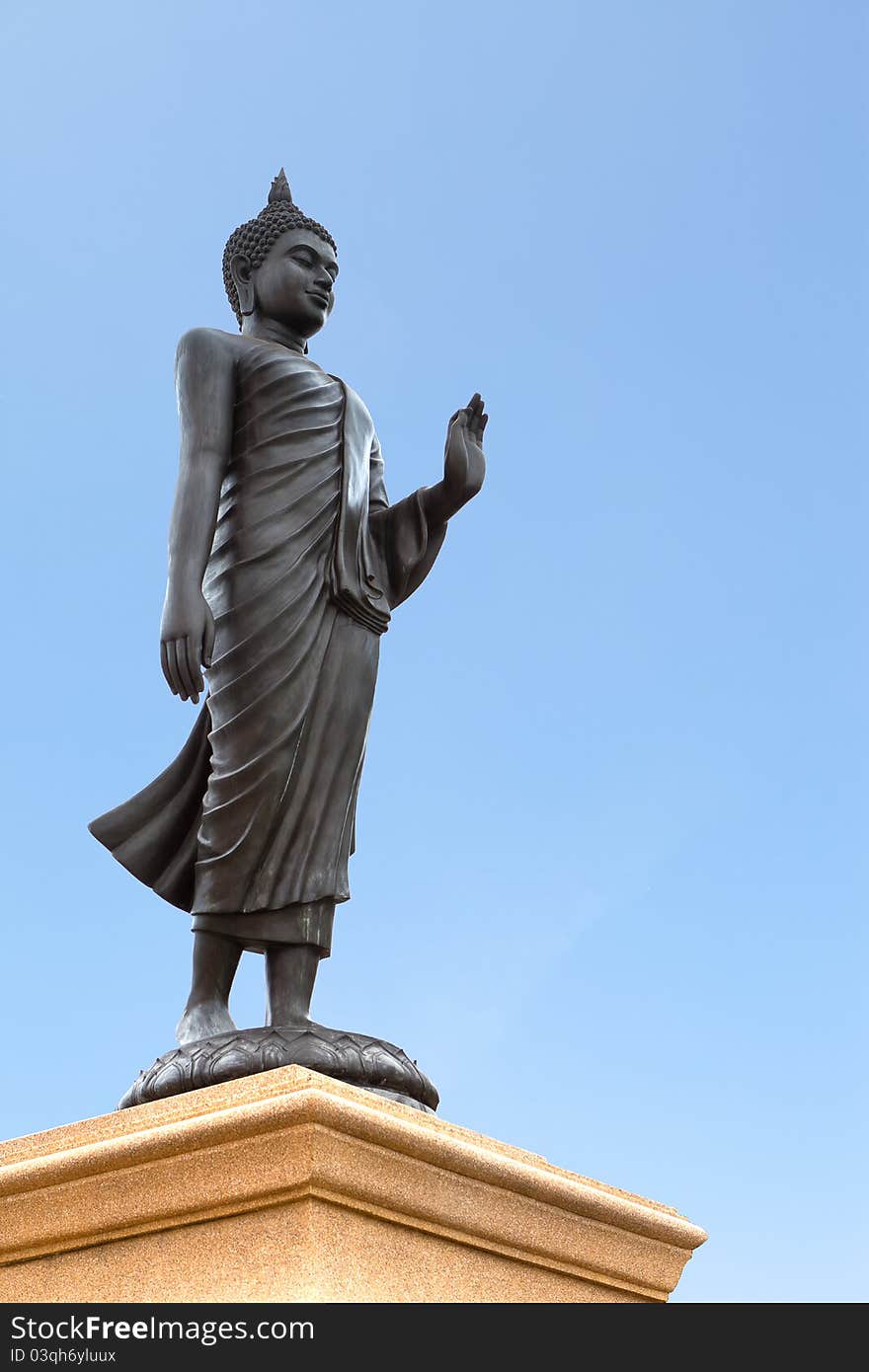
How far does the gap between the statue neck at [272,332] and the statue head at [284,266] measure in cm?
2

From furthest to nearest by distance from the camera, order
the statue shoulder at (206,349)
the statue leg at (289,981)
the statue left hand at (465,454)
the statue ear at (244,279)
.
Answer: the statue ear at (244,279)
the statue left hand at (465,454)
the statue shoulder at (206,349)
the statue leg at (289,981)

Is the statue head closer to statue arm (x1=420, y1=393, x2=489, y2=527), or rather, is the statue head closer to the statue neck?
the statue neck

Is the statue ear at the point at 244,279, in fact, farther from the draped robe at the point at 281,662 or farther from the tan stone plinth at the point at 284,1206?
the tan stone plinth at the point at 284,1206

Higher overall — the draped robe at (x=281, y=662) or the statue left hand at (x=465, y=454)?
the statue left hand at (x=465, y=454)

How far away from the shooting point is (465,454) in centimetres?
527

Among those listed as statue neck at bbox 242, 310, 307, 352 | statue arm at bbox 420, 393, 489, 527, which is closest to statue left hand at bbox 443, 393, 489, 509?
statue arm at bbox 420, 393, 489, 527

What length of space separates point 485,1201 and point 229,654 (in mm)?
1602

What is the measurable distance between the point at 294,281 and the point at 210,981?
2122 mm

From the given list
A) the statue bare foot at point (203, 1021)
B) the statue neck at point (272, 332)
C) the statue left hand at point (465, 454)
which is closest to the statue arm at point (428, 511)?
the statue left hand at point (465, 454)

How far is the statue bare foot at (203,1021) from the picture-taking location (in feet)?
15.4

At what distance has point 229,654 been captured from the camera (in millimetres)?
4801

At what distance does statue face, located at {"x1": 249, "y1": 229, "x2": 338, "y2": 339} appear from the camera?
5324 millimetres

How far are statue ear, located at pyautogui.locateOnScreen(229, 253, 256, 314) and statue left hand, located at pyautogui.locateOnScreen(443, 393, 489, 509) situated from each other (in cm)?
73
